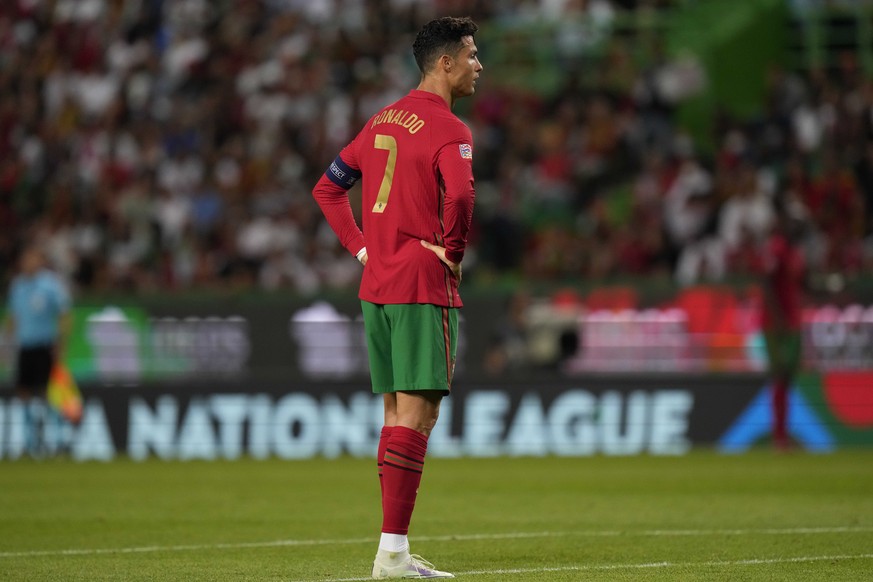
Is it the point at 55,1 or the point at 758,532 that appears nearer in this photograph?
the point at 758,532

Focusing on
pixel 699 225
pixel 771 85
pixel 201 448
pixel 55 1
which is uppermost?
pixel 55 1

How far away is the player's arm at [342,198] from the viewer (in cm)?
718

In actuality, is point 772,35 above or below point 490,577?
above

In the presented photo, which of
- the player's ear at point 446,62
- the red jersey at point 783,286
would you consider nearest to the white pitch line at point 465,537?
the player's ear at point 446,62

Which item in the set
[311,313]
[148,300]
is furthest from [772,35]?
[148,300]

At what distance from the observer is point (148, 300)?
18.4 meters

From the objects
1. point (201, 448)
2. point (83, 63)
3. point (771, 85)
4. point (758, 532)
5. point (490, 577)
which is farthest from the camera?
point (83, 63)

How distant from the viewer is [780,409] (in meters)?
16.2

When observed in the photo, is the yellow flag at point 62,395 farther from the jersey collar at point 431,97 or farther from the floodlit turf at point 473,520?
the jersey collar at point 431,97

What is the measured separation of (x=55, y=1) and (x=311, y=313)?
33.1 feet

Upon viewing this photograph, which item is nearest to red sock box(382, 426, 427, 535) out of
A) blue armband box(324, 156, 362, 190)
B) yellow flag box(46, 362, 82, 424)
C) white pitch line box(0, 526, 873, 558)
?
blue armband box(324, 156, 362, 190)

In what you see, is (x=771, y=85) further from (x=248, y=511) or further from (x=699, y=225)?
(x=248, y=511)

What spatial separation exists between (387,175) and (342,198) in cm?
44

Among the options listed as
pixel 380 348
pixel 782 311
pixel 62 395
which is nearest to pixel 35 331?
pixel 62 395
